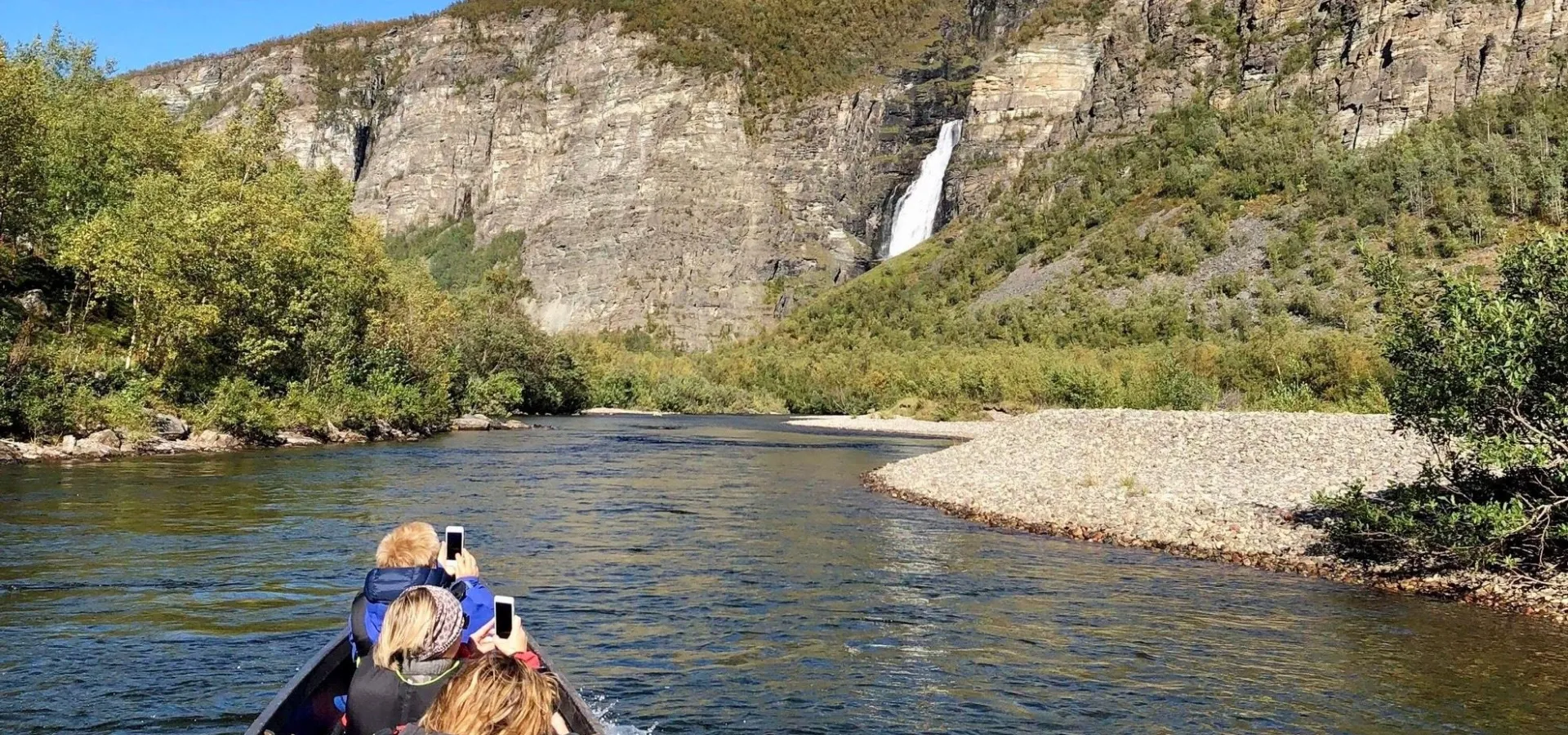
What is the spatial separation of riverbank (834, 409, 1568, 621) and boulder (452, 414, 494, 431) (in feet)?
120

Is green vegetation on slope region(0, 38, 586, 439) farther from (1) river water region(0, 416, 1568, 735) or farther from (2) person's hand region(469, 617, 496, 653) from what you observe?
(2) person's hand region(469, 617, 496, 653)

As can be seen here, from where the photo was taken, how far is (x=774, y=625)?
14984 mm

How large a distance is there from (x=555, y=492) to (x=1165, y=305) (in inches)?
3030

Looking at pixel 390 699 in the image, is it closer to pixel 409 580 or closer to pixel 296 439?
pixel 409 580

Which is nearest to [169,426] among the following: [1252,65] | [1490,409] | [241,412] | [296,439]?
[241,412]

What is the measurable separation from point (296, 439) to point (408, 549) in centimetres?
4323

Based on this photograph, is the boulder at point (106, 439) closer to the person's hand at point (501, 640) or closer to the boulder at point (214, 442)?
the boulder at point (214, 442)

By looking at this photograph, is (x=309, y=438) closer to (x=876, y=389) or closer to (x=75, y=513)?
(x=75, y=513)

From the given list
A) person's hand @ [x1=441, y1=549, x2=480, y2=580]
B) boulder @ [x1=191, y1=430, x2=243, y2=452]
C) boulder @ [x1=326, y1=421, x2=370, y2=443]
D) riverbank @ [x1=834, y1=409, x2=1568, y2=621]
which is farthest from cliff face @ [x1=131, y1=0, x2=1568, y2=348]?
person's hand @ [x1=441, y1=549, x2=480, y2=580]

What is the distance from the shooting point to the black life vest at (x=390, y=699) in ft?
18.3

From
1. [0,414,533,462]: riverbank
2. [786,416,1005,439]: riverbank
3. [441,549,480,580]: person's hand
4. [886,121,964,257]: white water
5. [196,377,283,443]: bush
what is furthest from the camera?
[886,121,964,257]: white water

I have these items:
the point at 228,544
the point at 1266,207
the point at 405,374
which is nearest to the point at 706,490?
the point at 228,544

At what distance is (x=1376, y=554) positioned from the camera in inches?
747

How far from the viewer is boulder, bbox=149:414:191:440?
38688 millimetres
